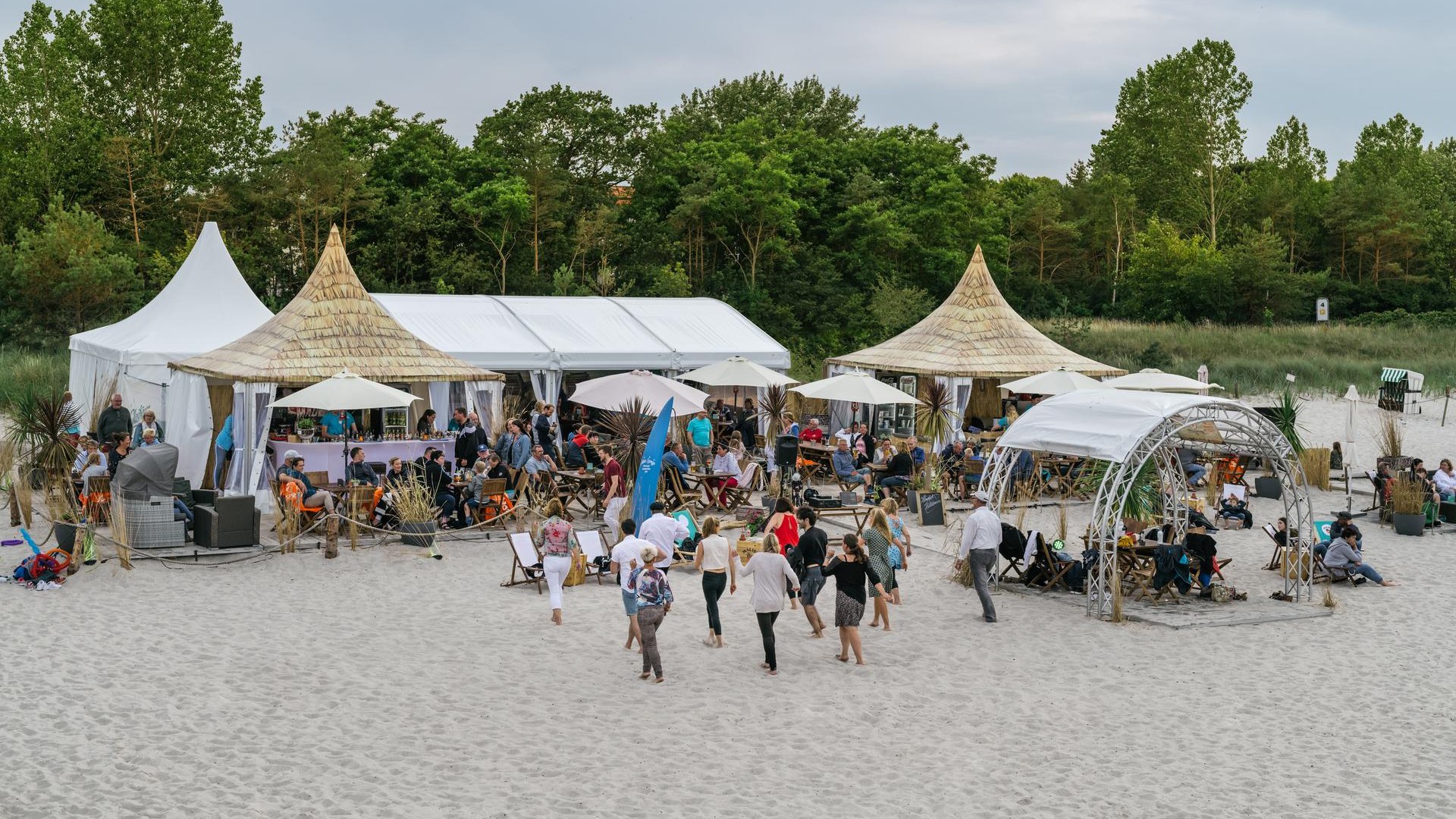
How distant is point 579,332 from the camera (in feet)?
70.6

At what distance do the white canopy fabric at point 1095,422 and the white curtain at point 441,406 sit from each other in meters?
8.35

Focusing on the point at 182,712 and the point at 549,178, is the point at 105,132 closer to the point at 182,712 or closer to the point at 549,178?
the point at 549,178

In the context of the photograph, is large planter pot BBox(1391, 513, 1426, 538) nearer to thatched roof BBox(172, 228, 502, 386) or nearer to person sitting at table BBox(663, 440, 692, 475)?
person sitting at table BBox(663, 440, 692, 475)

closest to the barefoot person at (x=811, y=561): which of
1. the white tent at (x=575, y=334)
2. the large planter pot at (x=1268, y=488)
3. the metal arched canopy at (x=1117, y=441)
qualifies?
the metal arched canopy at (x=1117, y=441)

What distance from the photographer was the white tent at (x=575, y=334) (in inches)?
798

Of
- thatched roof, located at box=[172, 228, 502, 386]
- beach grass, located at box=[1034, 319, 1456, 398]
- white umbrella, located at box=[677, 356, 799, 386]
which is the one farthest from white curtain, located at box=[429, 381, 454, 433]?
beach grass, located at box=[1034, 319, 1456, 398]

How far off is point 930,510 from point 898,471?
107 centimetres

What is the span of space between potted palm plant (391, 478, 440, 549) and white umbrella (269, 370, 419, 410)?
119 cm

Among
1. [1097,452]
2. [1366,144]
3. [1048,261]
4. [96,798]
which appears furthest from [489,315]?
[1366,144]

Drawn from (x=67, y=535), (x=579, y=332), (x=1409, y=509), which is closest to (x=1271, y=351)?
(x=1409, y=509)

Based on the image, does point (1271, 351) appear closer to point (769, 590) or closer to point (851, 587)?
point (851, 587)

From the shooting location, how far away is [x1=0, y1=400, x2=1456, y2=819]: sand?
700 centimetres

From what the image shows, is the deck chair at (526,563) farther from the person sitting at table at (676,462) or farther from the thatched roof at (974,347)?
the thatched roof at (974,347)

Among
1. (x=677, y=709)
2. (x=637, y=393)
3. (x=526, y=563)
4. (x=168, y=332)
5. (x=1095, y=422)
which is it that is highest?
(x=168, y=332)
